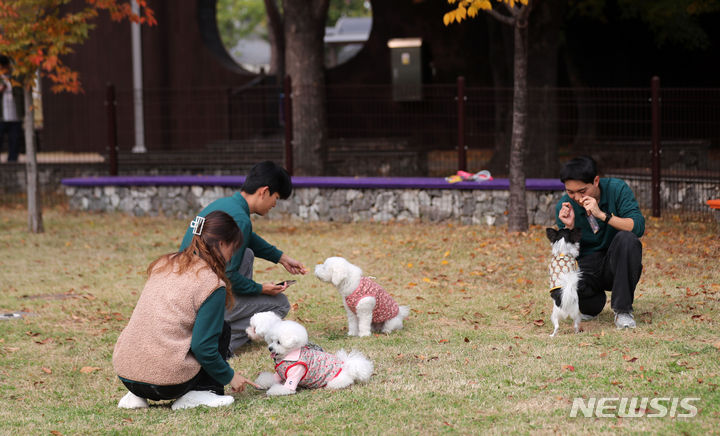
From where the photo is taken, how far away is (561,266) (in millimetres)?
6125

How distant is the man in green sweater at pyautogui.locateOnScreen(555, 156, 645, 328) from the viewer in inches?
242

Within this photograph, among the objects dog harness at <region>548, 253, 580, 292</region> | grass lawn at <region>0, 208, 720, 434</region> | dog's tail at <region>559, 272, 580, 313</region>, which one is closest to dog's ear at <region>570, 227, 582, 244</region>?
dog harness at <region>548, 253, 580, 292</region>

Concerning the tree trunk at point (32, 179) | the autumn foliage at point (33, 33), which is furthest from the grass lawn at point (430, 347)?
the autumn foliage at point (33, 33)

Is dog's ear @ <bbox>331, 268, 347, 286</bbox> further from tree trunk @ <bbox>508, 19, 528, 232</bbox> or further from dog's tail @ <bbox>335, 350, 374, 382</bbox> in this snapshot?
tree trunk @ <bbox>508, 19, 528, 232</bbox>

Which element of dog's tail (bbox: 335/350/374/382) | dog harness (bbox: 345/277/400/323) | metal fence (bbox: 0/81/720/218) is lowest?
dog's tail (bbox: 335/350/374/382)

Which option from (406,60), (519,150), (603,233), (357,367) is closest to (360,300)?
(357,367)

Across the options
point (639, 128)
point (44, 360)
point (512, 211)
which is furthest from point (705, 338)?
point (639, 128)

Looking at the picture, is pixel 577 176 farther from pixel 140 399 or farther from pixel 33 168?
pixel 33 168

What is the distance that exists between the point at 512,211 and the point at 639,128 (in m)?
3.87

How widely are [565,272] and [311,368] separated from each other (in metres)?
2.06

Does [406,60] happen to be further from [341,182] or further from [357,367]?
[357,367]

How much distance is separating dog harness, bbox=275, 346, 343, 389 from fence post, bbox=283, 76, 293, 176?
31.1 feet

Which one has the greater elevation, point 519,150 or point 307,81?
point 307,81

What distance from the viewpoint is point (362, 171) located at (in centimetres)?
1612
